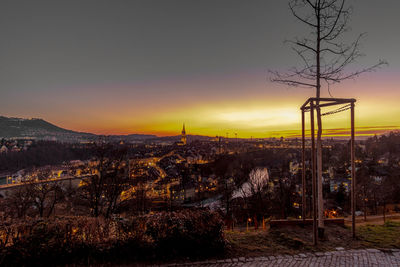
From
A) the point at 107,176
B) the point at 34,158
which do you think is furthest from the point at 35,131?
the point at 107,176

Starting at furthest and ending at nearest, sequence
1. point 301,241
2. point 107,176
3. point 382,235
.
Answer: point 107,176 → point 382,235 → point 301,241

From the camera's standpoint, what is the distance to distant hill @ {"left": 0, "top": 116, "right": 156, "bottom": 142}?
368 ft

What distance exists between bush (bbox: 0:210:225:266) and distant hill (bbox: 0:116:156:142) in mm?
106206

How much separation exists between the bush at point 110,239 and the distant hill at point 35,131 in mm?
106206

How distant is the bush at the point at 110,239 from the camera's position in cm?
375

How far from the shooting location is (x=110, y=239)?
4070 mm

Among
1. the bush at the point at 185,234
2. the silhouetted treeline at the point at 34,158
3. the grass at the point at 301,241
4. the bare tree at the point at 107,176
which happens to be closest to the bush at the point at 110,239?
the bush at the point at 185,234

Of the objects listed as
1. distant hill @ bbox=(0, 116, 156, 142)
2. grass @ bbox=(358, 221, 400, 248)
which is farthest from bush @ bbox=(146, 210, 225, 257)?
distant hill @ bbox=(0, 116, 156, 142)

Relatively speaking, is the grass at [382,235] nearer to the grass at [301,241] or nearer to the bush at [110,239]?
the grass at [301,241]

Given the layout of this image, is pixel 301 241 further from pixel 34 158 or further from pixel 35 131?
pixel 35 131

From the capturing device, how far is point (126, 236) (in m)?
4.11

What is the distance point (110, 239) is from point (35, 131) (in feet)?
529

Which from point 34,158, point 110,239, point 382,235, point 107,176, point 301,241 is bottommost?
point 34,158

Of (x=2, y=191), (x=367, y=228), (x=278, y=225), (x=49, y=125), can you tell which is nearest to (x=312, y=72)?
(x=278, y=225)
